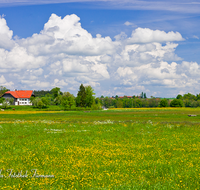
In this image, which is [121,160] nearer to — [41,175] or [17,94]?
[41,175]

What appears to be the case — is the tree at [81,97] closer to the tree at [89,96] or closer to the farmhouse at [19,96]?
the tree at [89,96]

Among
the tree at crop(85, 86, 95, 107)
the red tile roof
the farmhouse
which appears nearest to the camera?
the tree at crop(85, 86, 95, 107)

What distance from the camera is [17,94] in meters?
164

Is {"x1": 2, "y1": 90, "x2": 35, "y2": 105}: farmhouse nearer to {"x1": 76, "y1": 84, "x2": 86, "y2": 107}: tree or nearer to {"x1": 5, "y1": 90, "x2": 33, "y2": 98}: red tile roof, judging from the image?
{"x1": 5, "y1": 90, "x2": 33, "y2": 98}: red tile roof

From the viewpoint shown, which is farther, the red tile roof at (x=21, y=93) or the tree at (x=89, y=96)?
the red tile roof at (x=21, y=93)

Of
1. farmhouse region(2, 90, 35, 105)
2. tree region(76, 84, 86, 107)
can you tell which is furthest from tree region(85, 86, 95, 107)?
farmhouse region(2, 90, 35, 105)

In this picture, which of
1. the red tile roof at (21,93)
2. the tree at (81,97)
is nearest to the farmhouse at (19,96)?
the red tile roof at (21,93)

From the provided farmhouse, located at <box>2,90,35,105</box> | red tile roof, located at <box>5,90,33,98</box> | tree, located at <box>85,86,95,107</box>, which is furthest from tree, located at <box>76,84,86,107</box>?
red tile roof, located at <box>5,90,33,98</box>

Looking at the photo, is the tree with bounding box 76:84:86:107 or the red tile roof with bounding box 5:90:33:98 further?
the red tile roof with bounding box 5:90:33:98

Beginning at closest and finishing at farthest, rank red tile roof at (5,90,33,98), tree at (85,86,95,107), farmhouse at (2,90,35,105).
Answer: tree at (85,86,95,107) → farmhouse at (2,90,35,105) → red tile roof at (5,90,33,98)

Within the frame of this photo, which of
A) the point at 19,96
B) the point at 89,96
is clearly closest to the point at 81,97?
the point at 89,96

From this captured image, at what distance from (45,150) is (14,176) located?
5.88 metres

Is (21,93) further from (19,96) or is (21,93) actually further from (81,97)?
(81,97)

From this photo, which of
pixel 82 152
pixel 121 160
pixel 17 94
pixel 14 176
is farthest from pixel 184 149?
pixel 17 94
